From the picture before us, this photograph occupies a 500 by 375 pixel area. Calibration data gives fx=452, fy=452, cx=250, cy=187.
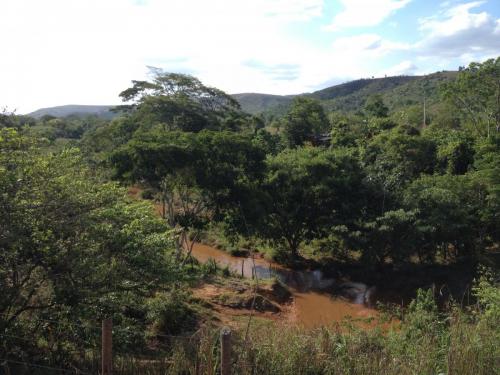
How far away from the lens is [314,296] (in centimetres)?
1644

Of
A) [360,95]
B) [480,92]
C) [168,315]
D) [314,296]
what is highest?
[360,95]

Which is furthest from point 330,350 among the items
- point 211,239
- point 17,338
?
point 211,239

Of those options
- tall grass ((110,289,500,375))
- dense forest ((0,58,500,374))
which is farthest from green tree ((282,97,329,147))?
tall grass ((110,289,500,375))

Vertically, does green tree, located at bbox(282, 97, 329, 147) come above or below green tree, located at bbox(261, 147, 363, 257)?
above

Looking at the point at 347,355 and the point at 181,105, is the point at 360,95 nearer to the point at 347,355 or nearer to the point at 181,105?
the point at 181,105

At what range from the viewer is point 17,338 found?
21.7 ft

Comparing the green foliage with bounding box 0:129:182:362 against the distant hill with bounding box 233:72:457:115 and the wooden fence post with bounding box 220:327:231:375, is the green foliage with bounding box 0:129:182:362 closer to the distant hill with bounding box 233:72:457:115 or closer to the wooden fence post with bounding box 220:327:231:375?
the wooden fence post with bounding box 220:327:231:375

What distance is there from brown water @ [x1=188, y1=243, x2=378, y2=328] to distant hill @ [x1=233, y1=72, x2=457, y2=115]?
45787 mm

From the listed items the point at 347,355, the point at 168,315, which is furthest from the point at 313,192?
the point at 347,355

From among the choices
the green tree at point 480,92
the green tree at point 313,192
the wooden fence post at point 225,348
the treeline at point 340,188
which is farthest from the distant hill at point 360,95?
the wooden fence post at point 225,348

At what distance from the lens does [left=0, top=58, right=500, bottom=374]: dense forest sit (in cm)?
573

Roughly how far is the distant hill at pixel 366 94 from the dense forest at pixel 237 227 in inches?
1582

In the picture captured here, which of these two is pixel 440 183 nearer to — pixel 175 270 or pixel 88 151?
pixel 175 270

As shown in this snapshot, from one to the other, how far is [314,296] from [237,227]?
3.89 metres
